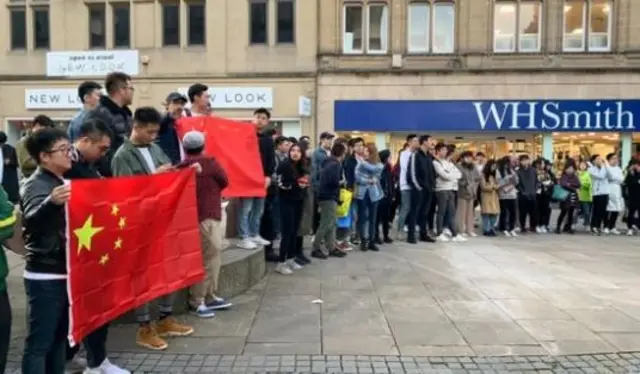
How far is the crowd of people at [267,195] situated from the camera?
3820 millimetres

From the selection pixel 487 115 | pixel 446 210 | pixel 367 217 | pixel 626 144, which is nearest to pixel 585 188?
pixel 446 210

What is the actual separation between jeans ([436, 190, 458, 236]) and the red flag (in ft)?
17.0

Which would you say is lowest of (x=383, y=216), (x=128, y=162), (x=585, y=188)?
(x=383, y=216)

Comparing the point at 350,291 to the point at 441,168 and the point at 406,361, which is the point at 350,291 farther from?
the point at 441,168

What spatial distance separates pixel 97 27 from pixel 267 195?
17486mm

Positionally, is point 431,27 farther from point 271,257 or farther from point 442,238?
point 271,257

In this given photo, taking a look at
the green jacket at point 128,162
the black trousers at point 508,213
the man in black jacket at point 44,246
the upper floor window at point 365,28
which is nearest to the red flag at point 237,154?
the green jacket at point 128,162

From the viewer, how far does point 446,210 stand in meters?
12.7

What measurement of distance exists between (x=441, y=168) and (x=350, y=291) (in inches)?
213

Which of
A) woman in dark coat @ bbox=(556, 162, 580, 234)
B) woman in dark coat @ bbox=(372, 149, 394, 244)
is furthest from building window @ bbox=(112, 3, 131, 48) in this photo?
woman in dark coat @ bbox=(556, 162, 580, 234)

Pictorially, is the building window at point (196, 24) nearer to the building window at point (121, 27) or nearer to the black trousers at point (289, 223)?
the building window at point (121, 27)

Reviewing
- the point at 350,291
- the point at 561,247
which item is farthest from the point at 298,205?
the point at 561,247

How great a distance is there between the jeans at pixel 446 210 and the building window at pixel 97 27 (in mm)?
16389

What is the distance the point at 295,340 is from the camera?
5723 mm
